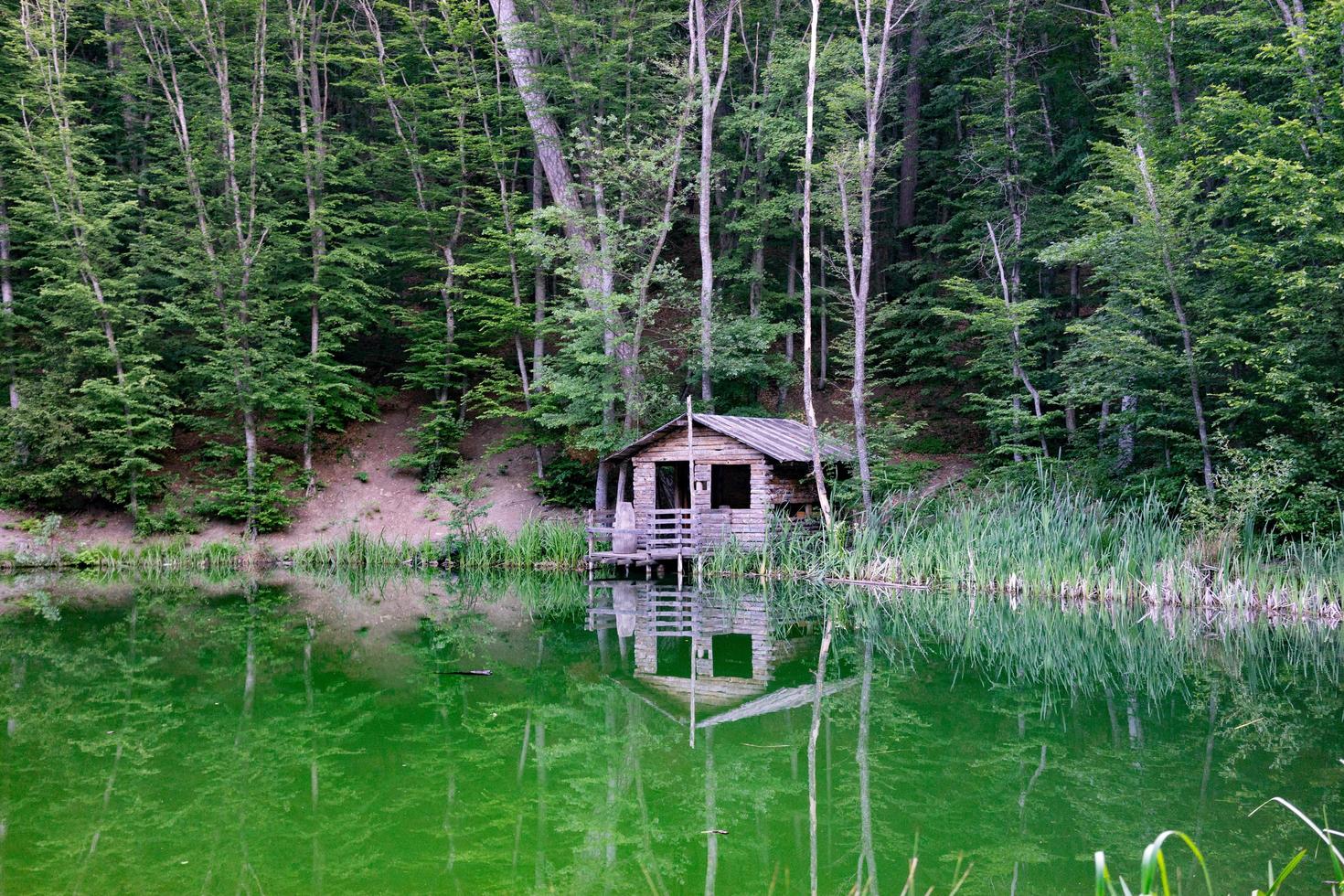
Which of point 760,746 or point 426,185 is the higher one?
point 426,185

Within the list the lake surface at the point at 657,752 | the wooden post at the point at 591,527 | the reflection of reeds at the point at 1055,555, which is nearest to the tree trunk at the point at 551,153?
the wooden post at the point at 591,527

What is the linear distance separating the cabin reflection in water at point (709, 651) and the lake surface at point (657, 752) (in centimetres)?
6

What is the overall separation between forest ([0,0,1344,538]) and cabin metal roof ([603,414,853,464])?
0.50 metres

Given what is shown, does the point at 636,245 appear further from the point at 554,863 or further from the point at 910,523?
the point at 554,863

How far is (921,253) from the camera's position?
84.4ft

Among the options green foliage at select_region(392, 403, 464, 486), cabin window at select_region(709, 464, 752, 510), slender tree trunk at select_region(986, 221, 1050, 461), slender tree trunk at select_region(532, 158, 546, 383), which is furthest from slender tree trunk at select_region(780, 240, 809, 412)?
green foliage at select_region(392, 403, 464, 486)

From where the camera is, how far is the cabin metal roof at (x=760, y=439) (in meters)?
17.8

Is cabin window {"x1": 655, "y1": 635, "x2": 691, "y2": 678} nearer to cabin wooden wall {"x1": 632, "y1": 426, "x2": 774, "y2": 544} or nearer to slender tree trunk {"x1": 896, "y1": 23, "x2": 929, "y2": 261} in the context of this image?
cabin wooden wall {"x1": 632, "y1": 426, "x2": 774, "y2": 544}

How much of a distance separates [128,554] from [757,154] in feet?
52.9

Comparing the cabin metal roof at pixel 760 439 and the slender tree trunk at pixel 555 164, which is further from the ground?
the slender tree trunk at pixel 555 164

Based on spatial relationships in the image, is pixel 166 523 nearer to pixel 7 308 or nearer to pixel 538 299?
pixel 7 308

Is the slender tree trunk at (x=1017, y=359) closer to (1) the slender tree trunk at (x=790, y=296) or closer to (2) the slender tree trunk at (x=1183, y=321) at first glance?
(2) the slender tree trunk at (x=1183, y=321)

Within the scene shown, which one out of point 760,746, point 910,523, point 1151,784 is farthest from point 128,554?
point 1151,784

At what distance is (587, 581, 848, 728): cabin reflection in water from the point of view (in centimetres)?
812
